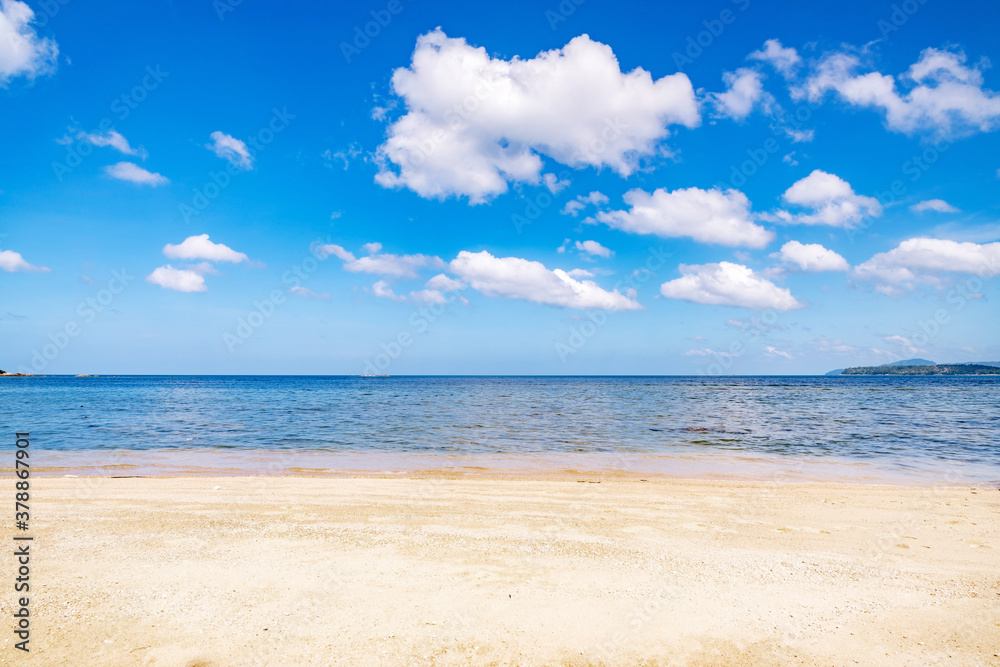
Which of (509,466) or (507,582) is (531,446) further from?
(507,582)

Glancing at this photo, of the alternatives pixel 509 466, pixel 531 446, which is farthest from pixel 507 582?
pixel 531 446

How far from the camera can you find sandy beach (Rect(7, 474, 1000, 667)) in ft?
16.2

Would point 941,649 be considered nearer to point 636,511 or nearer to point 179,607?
point 636,511

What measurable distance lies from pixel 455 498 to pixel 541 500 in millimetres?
2000

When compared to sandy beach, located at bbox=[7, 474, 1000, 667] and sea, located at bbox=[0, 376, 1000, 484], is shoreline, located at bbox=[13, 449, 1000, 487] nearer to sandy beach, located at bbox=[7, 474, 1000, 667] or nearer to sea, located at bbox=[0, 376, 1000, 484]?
sea, located at bbox=[0, 376, 1000, 484]

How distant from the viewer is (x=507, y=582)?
20.7 ft

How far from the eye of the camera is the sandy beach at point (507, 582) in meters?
4.93

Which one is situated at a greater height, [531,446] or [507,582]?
[507,582]

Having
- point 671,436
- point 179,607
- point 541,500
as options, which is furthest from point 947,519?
point 671,436

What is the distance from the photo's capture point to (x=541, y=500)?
11.0 m

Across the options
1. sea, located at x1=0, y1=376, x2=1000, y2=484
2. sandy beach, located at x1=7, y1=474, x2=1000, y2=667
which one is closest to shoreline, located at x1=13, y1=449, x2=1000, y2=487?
sea, located at x1=0, y1=376, x2=1000, y2=484

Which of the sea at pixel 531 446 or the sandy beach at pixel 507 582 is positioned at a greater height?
the sandy beach at pixel 507 582

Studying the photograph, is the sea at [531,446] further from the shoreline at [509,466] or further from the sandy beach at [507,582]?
the sandy beach at [507,582]

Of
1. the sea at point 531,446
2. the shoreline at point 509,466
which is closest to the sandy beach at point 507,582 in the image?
the shoreline at point 509,466
